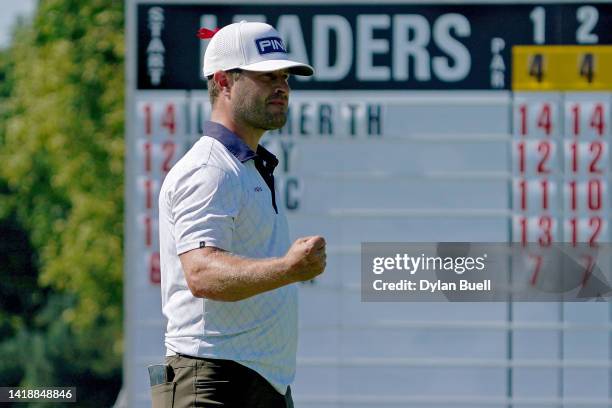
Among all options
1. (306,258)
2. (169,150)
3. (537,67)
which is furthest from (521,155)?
(306,258)

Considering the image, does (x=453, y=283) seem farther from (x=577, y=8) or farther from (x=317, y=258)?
(x=317, y=258)

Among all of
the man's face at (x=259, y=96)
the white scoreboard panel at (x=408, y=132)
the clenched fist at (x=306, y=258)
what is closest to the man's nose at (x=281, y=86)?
the man's face at (x=259, y=96)

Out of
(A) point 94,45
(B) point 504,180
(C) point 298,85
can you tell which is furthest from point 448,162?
(A) point 94,45

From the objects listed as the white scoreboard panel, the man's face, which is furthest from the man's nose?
the white scoreboard panel

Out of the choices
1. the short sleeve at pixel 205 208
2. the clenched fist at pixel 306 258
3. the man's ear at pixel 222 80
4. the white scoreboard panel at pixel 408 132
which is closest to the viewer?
the clenched fist at pixel 306 258

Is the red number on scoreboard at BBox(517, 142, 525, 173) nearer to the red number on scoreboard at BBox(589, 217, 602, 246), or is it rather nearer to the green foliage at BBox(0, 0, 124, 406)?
the red number on scoreboard at BBox(589, 217, 602, 246)

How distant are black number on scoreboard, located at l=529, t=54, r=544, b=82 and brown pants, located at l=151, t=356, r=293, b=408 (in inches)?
141

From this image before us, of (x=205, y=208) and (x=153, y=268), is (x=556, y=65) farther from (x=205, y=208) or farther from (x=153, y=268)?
(x=205, y=208)

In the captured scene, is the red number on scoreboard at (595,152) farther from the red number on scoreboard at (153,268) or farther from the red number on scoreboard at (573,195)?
the red number on scoreboard at (153,268)

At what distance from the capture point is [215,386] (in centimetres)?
395

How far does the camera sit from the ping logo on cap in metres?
4.00

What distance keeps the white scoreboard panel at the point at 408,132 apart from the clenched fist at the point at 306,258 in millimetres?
3607

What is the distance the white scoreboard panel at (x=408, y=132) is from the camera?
721 cm

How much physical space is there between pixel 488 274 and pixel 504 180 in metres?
0.45
